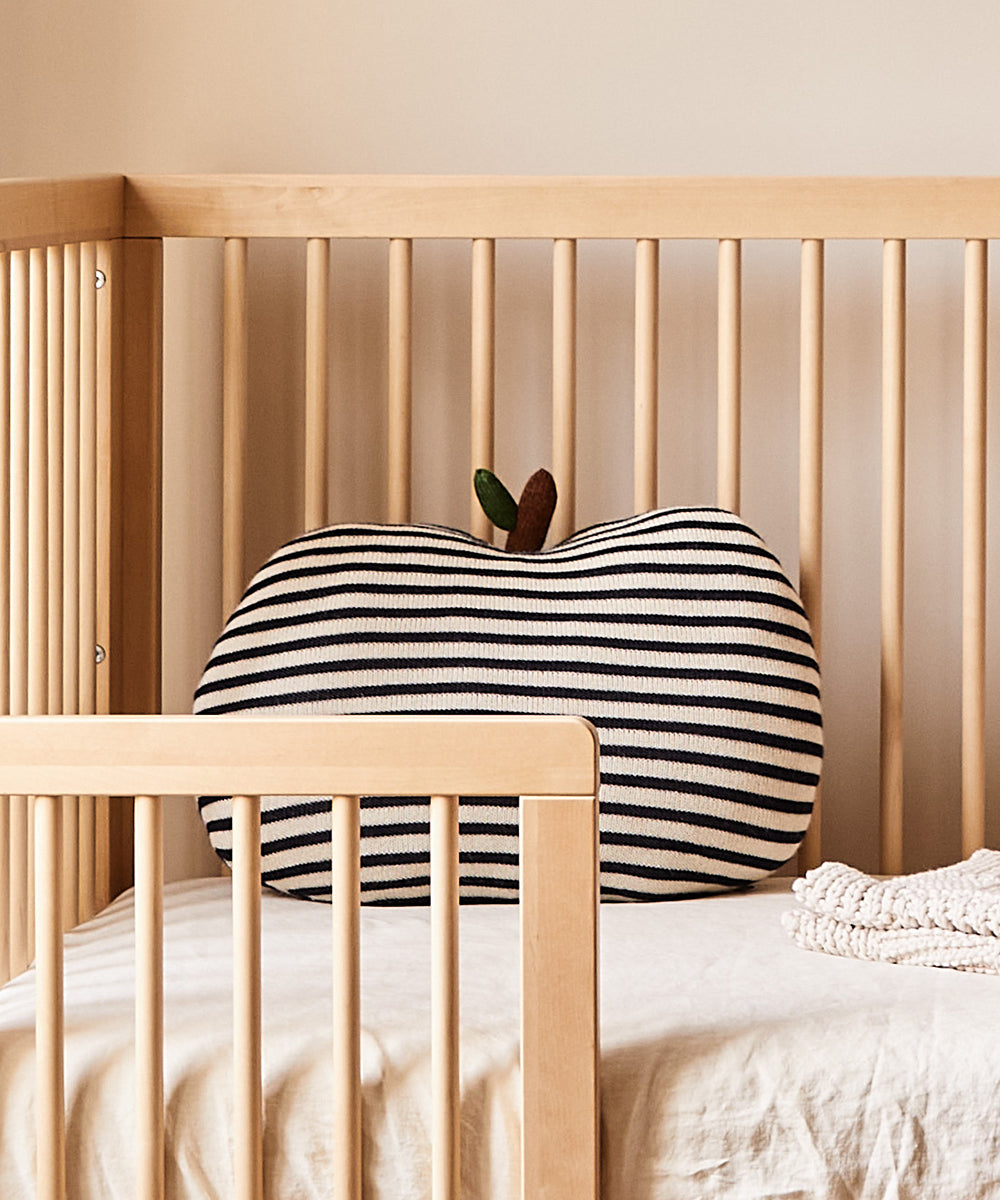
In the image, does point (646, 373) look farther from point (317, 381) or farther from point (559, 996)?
point (559, 996)

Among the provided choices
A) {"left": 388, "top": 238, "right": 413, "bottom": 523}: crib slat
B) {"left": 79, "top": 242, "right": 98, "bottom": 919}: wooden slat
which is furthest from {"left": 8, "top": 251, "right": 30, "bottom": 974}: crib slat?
{"left": 388, "top": 238, "right": 413, "bottom": 523}: crib slat

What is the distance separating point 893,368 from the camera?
1.13 meters

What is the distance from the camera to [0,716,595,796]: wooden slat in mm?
583

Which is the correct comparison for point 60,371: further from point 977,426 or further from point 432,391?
point 977,426

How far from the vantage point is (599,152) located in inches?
50.0

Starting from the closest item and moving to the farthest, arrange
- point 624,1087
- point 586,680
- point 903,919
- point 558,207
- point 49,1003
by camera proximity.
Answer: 1. point 49,1003
2. point 624,1087
3. point 903,919
4. point 586,680
5. point 558,207

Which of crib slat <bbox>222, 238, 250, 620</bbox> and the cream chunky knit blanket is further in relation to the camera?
crib slat <bbox>222, 238, 250, 620</bbox>

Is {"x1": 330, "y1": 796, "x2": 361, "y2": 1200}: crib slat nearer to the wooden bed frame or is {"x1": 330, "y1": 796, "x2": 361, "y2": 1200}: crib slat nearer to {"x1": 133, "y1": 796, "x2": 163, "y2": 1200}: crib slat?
{"x1": 133, "y1": 796, "x2": 163, "y2": 1200}: crib slat

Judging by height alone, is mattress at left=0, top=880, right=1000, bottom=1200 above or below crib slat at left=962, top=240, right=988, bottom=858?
below

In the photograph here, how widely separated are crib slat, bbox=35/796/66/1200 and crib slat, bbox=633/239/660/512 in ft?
2.16

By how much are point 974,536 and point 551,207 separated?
0.42 m

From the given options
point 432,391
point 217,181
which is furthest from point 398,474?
point 217,181

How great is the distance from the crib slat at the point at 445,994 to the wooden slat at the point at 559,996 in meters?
0.03

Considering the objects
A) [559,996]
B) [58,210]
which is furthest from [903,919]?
[58,210]
